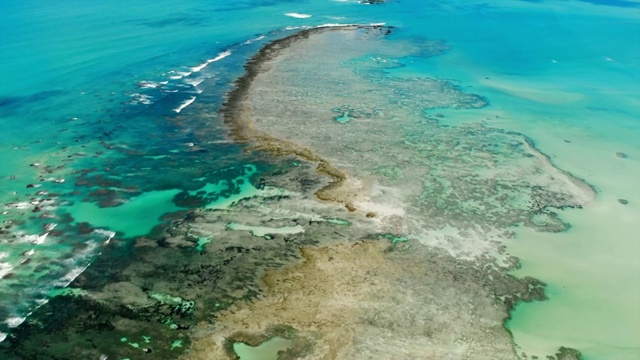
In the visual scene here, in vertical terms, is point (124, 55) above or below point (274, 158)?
above

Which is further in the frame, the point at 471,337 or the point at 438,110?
the point at 438,110

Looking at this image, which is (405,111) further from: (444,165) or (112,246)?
(112,246)

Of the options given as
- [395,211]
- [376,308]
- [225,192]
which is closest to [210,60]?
[225,192]

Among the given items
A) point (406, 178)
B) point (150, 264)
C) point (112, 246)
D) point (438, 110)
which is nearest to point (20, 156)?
point (112, 246)

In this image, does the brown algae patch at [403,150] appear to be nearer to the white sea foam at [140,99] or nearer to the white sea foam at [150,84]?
the white sea foam at [140,99]

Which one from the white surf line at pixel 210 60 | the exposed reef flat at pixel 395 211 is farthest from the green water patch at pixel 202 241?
the white surf line at pixel 210 60
